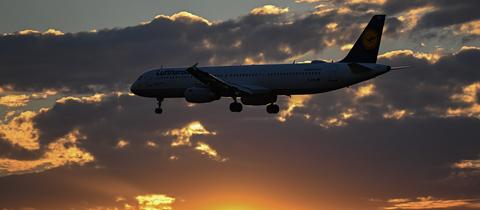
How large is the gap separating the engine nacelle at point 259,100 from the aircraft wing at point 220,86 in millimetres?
1423

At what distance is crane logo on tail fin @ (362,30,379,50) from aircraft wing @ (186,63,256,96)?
9189 mm

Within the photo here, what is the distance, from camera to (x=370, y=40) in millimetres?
65688

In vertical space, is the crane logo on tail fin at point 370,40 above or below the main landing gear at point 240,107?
above

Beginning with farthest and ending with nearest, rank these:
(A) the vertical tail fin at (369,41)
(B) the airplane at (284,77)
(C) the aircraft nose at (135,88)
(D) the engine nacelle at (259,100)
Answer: (C) the aircraft nose at (135,88) < (D) the engine nacelle at (259,100) < (A) the vertical tail fin at (369,41) < (B) the airplane at (284,77)

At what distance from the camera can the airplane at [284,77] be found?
6425cm

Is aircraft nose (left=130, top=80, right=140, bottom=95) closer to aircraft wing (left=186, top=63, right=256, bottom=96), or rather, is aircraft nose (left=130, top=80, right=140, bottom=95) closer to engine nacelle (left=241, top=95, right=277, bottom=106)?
aircraft wing (left=186, top=63, right=256, bottom=96)

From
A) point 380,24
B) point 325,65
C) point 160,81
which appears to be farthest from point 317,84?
point 160,81

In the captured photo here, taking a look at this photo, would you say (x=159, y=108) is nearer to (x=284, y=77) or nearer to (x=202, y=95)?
(x=202, y=95)

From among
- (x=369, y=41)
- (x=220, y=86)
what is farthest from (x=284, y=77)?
(x=369, y=41)

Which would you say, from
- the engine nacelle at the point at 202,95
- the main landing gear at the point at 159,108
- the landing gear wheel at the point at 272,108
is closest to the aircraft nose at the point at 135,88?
the main landing gear at the point at 159,108

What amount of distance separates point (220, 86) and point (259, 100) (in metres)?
4.09

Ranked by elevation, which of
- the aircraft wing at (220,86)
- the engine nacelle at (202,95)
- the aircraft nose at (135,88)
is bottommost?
the engine nacelle at (202,95)

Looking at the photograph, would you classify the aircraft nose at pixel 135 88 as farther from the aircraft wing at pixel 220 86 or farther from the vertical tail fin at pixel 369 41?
the vertical tail fin at pixel 369 41

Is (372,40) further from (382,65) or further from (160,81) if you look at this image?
(160,81)
